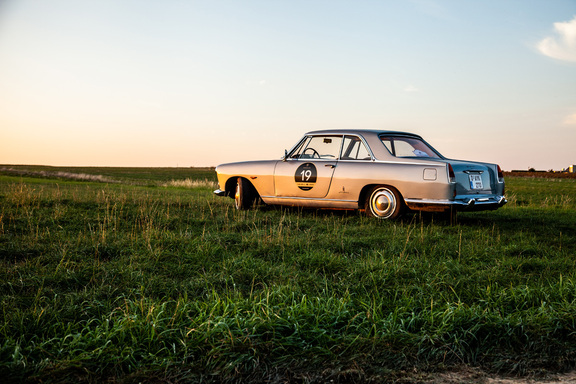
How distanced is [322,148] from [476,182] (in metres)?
2.66

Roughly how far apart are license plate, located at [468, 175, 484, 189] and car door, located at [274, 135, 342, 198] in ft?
7.18

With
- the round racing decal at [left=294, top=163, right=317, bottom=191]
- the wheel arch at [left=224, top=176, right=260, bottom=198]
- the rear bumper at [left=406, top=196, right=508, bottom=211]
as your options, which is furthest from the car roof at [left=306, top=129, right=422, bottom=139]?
the wheel arch at [left=224, top=176, right=260, bottom=198]

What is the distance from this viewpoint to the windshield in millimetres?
8078

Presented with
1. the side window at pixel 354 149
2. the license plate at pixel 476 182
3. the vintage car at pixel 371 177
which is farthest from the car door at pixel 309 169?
the license plate at pixel 476 182

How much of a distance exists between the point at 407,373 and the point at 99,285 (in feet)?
9.16

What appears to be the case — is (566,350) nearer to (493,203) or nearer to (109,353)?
(109,353)

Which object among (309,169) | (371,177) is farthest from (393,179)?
(309,169)

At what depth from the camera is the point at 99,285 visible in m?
4.25

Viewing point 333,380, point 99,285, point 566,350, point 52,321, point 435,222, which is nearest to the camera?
point 333,380

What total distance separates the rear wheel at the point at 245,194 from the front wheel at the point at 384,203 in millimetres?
2515

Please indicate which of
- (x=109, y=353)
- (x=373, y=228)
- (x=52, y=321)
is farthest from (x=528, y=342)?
(x=373, y=228)

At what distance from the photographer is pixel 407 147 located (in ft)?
27.0

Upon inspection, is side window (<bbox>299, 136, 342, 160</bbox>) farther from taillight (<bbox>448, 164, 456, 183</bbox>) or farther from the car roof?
taillight (<bbox>448, 164, 456, 183</bbox>)

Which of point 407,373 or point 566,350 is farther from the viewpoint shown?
point 566,350
